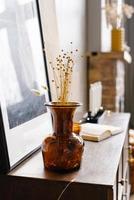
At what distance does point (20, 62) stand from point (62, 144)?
0.47 metres

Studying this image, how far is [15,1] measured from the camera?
163 cm

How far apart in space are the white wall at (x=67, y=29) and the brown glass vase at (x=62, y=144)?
73 cm

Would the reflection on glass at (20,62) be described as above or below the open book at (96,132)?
above

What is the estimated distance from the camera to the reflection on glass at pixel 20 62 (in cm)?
148

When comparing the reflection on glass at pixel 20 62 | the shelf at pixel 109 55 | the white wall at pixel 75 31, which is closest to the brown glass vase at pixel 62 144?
the reflection on glass at pixel 20 62

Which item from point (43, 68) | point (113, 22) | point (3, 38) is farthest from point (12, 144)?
point (113, 22)

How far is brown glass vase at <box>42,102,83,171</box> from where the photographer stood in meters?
1.41

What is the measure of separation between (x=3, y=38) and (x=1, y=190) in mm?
649

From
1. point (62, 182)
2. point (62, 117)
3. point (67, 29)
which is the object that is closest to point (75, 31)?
point (67, 29)

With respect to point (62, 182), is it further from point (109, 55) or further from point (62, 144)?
point (109, 55)

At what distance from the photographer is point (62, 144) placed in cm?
141

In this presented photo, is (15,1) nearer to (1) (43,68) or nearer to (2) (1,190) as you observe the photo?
(1) (43,68)

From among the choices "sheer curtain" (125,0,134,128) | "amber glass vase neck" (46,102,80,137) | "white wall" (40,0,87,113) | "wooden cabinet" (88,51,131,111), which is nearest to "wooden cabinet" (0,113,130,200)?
"amber glass vase neck" (46,102,80,137)

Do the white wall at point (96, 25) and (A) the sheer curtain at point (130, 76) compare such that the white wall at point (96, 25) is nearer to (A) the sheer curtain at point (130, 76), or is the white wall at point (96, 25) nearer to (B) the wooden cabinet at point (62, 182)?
(A) the sheer curtain at point (130, 76)
